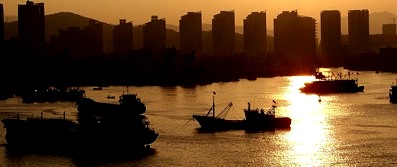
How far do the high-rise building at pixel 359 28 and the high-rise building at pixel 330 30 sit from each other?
5.69 ft

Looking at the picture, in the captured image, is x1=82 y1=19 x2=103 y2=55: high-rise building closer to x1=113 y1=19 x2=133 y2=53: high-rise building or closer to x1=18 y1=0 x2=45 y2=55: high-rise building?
x1=113 y1=19 x2=133 y2=53: high-rise building

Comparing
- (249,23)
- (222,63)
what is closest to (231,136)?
(222,63)

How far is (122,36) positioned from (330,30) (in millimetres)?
25984

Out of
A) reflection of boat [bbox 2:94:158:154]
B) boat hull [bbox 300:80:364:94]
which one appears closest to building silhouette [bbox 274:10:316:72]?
boat hull [bbox 300:80:364:94]

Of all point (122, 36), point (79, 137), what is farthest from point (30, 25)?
point (79, 137)

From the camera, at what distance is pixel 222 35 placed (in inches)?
3110

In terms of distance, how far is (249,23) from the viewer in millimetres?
83688

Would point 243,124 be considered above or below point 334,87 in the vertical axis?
below

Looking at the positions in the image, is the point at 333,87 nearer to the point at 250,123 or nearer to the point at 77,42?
the point at 250,123

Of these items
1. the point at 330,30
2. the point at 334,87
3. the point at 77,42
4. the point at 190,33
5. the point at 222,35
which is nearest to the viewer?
the point at 334,87

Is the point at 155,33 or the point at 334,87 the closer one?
the point at 334,87

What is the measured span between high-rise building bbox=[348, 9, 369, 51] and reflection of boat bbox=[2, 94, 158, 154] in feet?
255

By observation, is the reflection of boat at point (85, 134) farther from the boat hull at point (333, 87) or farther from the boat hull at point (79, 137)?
the boat hull at point (333, 87)

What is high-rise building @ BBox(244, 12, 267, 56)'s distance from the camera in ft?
276
